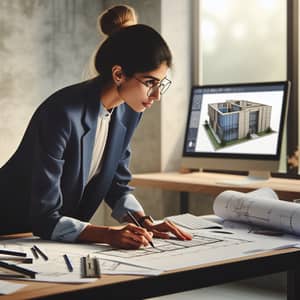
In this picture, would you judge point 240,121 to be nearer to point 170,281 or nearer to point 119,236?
point 119,236

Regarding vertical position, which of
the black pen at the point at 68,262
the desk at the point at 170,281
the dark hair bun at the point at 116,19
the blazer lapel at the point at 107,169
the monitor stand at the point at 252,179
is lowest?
the desk at the point at 170,281

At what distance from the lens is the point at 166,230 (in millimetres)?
1703

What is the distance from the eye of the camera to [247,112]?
3.25m

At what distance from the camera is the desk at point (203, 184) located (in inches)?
112

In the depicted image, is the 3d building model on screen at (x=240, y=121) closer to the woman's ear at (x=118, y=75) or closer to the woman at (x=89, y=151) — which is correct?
the woman at (x=89, y=151)

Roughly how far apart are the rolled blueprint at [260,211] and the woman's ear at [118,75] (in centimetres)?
47

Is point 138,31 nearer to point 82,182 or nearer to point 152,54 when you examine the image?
point 152,54

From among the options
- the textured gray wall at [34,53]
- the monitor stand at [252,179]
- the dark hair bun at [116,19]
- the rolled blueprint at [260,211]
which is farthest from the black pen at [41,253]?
the textured gray wall at [34,53]

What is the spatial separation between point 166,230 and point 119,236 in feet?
0.67

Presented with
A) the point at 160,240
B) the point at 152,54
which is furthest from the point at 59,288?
the point at 152,54

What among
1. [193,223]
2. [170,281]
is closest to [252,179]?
[193,223]

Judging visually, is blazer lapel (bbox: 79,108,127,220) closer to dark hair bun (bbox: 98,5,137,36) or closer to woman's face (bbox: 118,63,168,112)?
woman's face (bbox: 118,63,168,112)

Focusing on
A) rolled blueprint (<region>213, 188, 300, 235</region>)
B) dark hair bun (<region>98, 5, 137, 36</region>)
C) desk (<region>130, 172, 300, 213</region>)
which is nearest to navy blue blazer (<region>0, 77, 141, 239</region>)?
dark hair bun (<region>98, 5, 137, 36</region>)

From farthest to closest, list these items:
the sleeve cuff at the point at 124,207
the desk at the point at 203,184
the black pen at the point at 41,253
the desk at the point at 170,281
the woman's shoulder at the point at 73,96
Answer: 1. the desk at the point at 203,184
2. the sleeve cuff at the point at 124,207
3. the woman's shoulder at the point at 73,96
4. the black pen at the point at 41,253
5. the desk at the point at 170,281
